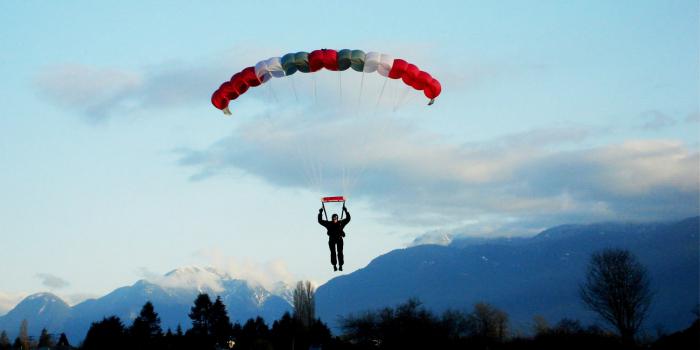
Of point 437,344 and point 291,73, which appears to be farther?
point 437,344

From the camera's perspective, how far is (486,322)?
115 m

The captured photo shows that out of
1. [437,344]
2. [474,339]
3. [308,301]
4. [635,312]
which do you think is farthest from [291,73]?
[308,301]

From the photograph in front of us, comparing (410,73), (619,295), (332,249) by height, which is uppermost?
(410,73)

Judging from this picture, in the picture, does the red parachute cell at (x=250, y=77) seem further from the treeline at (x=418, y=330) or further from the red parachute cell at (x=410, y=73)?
the treeline at (x=418, y=330)

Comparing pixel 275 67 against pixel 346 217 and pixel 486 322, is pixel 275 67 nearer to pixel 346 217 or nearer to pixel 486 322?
pixel 346 217

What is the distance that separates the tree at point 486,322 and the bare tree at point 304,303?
854 inches

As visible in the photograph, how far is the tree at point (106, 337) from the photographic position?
9619 centimetres

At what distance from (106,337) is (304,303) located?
24672 mm

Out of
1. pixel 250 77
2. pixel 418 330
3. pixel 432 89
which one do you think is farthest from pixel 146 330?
pixel 432 89

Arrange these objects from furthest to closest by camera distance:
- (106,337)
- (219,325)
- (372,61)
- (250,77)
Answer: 1. (219,325)
2. (106,337)
3. (250,77)
4. (372,61)

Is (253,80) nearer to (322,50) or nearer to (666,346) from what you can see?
(322,50)

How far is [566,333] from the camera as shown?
66.8 metres

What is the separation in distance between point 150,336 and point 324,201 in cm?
8305

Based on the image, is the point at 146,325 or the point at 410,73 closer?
the point at 410,73
